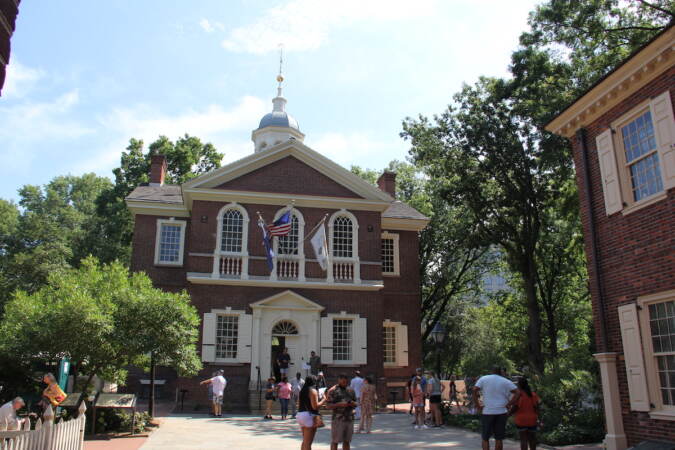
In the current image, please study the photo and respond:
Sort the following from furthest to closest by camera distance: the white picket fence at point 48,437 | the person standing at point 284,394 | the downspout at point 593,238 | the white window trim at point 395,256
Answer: the white window trim at point 395,256, the person standing at point 284,394, the downspout at point 593,238, the white picket fence at point 48,437

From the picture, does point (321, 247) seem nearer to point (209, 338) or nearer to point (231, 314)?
point (231, 314)

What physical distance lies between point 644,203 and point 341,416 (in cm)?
683

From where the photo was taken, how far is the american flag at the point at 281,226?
22.9 metres

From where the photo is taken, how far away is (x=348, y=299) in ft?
79.5

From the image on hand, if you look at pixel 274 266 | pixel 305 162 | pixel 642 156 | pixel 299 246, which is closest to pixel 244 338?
pixel 274 266

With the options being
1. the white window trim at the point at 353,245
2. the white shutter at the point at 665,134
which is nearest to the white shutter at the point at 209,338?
the white window trim at the point at 353,245

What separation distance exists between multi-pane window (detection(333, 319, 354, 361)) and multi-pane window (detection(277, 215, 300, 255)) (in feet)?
11.1

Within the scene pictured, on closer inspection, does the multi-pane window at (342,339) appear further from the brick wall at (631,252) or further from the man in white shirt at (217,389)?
the brick wall at (631,252)

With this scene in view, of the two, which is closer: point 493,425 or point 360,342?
point 493,425

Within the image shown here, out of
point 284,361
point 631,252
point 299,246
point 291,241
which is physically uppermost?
point 291,241

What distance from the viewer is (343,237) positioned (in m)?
25.0

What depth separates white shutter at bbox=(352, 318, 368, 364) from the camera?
23.7 m

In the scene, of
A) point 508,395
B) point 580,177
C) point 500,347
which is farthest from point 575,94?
point 500,347

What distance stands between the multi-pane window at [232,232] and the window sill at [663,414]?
16.7 meters
